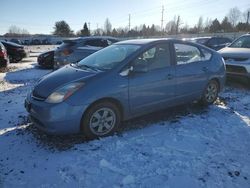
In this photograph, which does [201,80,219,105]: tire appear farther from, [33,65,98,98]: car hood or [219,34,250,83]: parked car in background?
[33,65,98,98]: car hood

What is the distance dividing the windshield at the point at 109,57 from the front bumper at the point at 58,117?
1031 mm

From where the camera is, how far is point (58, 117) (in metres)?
4.07

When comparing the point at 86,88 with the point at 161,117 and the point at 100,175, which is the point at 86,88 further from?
the point at 161,117

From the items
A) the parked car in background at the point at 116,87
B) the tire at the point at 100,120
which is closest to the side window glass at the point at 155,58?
the parked car in background at the point at 116,87

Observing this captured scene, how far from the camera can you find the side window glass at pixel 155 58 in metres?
4.87

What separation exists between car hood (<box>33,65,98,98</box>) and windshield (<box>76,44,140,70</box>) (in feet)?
1.17

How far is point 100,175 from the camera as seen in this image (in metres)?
3.44

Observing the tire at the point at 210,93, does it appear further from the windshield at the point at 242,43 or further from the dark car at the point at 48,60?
the dark car at the point at 48,60

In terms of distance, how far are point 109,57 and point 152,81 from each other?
97 centimetres

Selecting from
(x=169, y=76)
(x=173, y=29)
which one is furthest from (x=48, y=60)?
(x=173, y=29)

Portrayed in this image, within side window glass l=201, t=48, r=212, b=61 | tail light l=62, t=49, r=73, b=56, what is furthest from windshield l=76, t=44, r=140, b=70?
tail light l=62, t=49, r=73, b=56

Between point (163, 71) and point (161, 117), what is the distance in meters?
1.05

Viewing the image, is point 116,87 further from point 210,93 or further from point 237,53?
point 237,53

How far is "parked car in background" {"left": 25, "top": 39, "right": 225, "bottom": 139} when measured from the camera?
4152 millimetres
